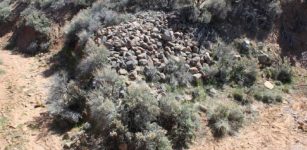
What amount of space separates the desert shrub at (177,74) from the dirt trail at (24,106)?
2.78 metres

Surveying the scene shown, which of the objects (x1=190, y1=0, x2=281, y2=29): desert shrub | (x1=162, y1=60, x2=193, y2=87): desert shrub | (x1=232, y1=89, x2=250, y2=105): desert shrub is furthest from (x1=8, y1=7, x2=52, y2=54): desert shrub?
(x1=232, y1=89, x2=250, y2=105): desert shrub

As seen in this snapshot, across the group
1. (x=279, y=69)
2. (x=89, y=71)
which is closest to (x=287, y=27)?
(x=279, y=69)

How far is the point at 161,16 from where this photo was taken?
33.9 feet

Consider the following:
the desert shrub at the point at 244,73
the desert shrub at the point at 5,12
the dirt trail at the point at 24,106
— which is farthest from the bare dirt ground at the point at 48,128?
the desert shrub at the point at 5,12

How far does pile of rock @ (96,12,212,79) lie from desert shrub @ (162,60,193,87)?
5.2 inches

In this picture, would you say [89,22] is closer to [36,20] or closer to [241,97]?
[36,20]

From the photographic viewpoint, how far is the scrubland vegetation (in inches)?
308

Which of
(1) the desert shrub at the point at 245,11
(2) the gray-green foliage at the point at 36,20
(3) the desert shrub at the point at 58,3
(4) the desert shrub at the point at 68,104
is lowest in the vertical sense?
(4) the desert shrub at the point at 68,104

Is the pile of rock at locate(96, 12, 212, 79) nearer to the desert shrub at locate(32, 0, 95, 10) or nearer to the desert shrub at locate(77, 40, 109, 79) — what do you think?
the desert shrub at locate(77, 40, 109, 79)

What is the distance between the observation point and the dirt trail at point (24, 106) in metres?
8.02

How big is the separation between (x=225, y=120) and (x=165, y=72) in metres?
1.81

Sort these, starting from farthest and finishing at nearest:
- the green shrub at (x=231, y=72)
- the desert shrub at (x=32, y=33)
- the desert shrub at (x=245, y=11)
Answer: the desert shrub at (x=32, y=33), the desert shrub at (x=245, y=11), the green shrub at (x=231, y=72)

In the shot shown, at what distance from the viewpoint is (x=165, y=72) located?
9.12 metres

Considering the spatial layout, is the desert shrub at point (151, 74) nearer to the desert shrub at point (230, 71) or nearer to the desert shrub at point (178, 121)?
the desert shrub at point (178, 121)
